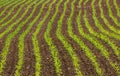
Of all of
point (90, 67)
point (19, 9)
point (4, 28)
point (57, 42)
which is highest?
point (19, 9)

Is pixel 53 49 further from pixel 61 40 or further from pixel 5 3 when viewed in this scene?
pixel 5 3

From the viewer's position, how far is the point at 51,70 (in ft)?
54.3

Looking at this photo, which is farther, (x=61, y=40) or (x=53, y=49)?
(x=61, y=40)

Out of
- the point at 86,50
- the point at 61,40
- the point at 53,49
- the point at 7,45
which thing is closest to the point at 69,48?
the point at 53,49

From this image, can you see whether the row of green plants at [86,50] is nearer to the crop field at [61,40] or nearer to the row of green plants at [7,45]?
the crop field at [61,40]

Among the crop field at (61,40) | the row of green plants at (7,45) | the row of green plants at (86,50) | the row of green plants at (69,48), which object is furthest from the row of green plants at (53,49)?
the row of green plants at (7,45)

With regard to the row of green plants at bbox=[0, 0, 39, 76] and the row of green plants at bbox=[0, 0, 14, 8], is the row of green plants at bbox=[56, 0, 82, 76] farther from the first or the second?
the row of green plants at bbox=[0, 0, 14, 8]

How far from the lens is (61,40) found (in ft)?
71.4

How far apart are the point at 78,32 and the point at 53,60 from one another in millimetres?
6377

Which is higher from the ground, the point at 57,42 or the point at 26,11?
the point at 26,11

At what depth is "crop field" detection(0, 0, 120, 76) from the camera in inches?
662

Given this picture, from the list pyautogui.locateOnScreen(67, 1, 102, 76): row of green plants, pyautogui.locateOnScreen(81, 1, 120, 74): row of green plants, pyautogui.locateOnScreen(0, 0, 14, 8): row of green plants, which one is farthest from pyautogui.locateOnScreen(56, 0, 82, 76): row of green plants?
pyautogui.locateOnScreen(0, 0, 14, 8): row of green plants

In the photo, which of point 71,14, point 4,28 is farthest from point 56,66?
point 71,14

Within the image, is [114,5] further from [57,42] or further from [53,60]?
[53,60]
